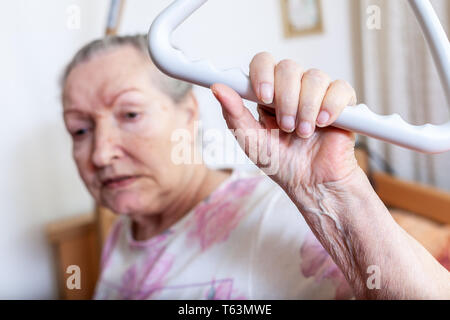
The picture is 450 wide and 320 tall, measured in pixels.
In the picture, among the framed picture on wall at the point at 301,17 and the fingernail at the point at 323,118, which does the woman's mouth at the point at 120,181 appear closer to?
the fingernail at the point at 323,118

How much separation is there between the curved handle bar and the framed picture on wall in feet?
1.96

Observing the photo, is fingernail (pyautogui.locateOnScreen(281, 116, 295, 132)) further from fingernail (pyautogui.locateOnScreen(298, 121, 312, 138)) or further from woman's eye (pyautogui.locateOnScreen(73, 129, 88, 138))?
woman's eye (pyautogui.locateOnScreen(73, 129, 88, 138))

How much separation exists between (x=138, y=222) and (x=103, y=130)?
18 cm

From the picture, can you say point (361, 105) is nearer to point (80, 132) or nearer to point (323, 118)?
point (323, 118)

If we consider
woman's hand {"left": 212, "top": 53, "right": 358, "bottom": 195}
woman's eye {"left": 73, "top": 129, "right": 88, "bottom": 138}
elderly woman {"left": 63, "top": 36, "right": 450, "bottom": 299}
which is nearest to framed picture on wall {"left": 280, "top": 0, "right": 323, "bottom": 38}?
elderly woman {"left": 63, "top": 36, "right": 450, "bottom": 299}

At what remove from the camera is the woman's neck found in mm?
641

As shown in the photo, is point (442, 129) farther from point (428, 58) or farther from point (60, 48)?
point (60, 48)

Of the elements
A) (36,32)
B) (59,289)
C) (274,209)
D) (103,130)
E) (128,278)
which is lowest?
(59,289)

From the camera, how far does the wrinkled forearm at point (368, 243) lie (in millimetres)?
341

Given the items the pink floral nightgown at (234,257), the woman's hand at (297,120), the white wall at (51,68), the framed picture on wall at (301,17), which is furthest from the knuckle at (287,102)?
the framed picture on wall at (301,17)

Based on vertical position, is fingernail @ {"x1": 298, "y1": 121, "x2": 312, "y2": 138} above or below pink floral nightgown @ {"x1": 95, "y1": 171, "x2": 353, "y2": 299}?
above

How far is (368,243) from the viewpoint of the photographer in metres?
0.35

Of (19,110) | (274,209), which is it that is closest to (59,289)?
(19,110)
